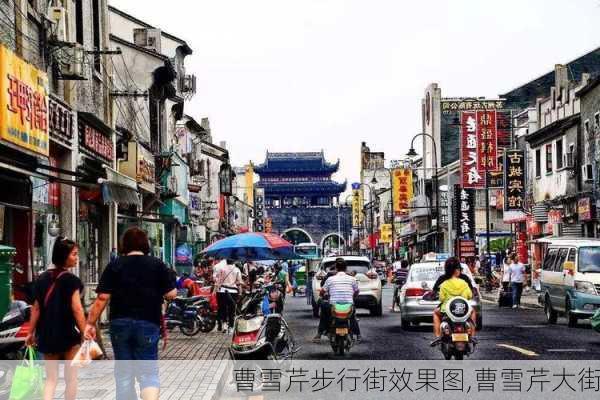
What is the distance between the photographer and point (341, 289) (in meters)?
17.6

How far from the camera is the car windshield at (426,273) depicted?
24344 millimetres

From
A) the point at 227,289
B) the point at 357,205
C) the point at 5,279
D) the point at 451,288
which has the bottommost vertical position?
the point at 227,289

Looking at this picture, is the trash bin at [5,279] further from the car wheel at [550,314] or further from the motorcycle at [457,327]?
the car wheel at [550,314]

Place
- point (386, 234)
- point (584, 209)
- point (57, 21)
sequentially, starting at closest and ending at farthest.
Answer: point (57, 21), point (584, 209), point (386, 234)

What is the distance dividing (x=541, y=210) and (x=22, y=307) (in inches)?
1639

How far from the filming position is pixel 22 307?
457 inches

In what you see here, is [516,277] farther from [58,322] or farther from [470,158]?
[58,322]

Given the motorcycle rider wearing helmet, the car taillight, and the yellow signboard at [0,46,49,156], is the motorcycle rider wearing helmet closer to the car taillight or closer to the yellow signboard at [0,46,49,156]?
the yellow signboard at [0,46,49,156]

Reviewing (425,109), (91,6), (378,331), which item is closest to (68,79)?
(91,6)

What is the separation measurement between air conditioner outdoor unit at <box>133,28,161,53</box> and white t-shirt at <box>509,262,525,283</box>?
65.2ft

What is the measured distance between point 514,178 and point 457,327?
37226 millimetres

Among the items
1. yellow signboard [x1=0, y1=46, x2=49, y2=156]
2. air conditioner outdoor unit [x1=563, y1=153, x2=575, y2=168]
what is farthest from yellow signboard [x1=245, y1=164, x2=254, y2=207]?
yellow signboard [x1=0, y1=46, x2=49, y2=156]

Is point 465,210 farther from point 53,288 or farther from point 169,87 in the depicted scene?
point 53,288

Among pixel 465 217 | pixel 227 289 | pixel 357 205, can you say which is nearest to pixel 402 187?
pixel 465 217
